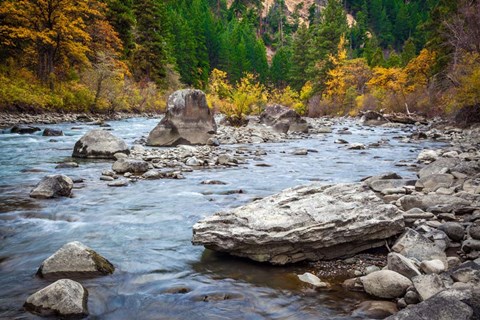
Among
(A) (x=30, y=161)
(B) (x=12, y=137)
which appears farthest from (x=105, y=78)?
(A) (x=30, y=161)

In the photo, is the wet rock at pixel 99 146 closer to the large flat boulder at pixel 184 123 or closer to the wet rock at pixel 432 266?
the large flat boulder at pixel 184 123

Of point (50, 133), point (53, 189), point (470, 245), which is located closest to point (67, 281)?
point (470, 245)

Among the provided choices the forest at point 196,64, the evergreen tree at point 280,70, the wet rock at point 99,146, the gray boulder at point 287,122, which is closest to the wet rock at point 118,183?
the wet rock at point 99,146

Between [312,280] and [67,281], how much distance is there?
2.14 metres

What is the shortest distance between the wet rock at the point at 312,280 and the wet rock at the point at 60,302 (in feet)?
6.30

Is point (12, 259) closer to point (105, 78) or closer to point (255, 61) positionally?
point (105, 78)

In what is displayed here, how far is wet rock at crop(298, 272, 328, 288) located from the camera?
3545mm

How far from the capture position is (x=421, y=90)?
31891 mm

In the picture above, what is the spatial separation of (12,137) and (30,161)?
496 centimetres

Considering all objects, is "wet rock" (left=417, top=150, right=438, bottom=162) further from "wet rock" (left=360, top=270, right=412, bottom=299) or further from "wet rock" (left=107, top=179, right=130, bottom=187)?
"wet rock" (left=360, top=270, right=412, bottom=299)

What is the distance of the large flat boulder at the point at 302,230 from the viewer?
3953mm

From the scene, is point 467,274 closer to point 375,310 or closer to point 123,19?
point 375,310

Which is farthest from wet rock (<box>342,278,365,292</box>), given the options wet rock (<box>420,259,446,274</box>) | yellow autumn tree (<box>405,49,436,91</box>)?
yellow autumn tree (<box>405,49,436,91</box>)

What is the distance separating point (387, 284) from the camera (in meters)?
3.21
